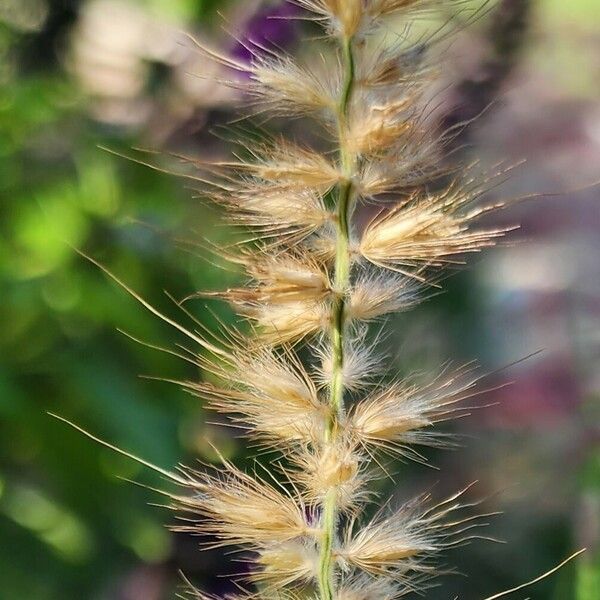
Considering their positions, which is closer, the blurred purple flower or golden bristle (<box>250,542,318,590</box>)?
golden bristle (<box>250,542,318,590</box>)

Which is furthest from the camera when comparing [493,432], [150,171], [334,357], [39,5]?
[493,432]

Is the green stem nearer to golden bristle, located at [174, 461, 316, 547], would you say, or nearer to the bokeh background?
golden bristle, located at [174, 461, 316, 547]

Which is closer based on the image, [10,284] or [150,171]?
[10,284]

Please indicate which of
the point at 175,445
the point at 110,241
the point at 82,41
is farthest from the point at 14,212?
Answer: the point at 82,41

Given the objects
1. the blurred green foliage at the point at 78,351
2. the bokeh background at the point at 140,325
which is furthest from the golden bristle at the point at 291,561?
the blurred green foliage at the point at 78,351

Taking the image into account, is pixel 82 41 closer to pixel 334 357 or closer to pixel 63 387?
pixel 63 387

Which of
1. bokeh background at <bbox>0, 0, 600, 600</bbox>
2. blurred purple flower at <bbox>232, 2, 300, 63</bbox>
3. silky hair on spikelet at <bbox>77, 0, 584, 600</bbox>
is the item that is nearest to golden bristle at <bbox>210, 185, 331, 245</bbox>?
silky hair on spikelet at <bbox>77, 0, 584, 600</bbox>

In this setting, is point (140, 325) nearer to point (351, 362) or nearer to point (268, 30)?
point (268, 30)

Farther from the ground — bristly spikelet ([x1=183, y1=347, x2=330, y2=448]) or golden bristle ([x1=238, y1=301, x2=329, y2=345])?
golden bristle ([x1=238, y1=301, x2=329, y2=345])

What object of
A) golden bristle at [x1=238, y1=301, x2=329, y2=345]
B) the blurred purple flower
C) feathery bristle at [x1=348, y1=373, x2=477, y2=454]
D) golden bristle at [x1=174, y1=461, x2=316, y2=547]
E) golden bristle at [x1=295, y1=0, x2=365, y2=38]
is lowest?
golden bristle at [x1=174, y1=461, x2=316, y2=547]
